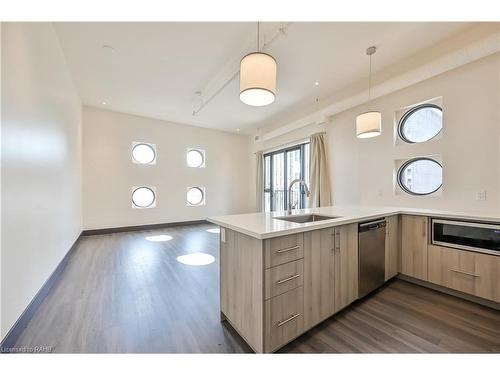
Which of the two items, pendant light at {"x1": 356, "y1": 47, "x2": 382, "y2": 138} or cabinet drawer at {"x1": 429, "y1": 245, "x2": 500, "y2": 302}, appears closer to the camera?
cabinet drawer at {"x1": 429, "y1": 245, "x2": 500, "y2": 302}

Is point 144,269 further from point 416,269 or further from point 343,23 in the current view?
point 343,23

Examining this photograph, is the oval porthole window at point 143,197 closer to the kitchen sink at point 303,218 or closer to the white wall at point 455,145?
the kitchen sink at point 303,218

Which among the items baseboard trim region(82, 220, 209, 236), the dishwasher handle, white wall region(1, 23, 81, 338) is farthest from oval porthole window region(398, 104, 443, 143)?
baseboard trim region(82, 220, 209, 236)

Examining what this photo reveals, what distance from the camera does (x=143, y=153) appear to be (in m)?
6.04

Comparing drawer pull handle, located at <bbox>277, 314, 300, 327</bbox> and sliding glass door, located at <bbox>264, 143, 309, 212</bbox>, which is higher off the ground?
sliding glass door, located at <bbox>264, 143, 309, 212</bbox>

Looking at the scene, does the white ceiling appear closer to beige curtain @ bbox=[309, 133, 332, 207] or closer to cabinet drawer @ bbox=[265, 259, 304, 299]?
beige curtain @ bbox=[309, 133, 332, 207]

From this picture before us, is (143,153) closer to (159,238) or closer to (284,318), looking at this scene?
(159,238)

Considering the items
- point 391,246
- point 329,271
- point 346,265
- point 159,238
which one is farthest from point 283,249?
point 159,238

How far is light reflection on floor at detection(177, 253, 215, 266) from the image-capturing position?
332 cm

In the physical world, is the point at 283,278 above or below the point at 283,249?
below

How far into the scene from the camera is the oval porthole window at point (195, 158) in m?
6.78

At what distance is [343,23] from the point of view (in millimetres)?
2500

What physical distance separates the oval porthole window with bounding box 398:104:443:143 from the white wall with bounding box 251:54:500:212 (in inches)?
7.1

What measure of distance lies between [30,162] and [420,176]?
16.7ft
